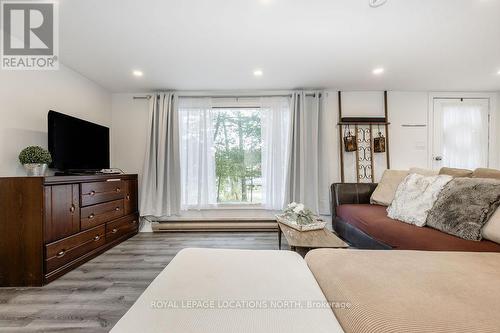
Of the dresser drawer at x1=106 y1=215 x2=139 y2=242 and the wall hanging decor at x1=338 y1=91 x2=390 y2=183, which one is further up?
the wall hanging decor at x1=338 y1=91 x2=390 y2=183

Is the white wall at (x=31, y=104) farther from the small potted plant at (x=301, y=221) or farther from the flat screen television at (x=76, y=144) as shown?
the small potted plant at (x=301, y=221)

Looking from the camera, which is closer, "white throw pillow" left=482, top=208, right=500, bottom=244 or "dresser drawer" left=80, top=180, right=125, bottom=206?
"white throw pillow" left=482, top=208, right=500, bottom=244

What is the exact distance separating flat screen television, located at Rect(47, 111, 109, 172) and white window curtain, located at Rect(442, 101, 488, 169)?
5203mm

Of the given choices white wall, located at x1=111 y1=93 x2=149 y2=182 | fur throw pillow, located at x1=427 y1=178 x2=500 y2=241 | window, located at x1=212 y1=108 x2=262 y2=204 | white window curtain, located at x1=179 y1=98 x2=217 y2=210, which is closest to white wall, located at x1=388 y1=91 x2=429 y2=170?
fur throw pillow, located at x1=427 y1=178 x2=500 y2=241

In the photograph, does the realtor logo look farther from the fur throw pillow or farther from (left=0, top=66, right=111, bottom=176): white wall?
the fur throw pillow

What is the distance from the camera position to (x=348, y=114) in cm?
362

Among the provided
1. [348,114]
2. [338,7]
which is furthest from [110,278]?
[348,114]

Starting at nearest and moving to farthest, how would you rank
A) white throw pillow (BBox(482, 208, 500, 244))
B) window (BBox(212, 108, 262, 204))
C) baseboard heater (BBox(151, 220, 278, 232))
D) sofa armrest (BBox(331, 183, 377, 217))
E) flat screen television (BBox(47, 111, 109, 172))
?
white throw pillow (BBox(482, 208, 500, 244)), flat screen television (BBox(47, 111, 109, 172)), sofa armrest (BBox(331, 183, 377, 217)), baseboard heater (BBox(151, 220, 278, 232)), window (BBox(212, 108, 262, 204))

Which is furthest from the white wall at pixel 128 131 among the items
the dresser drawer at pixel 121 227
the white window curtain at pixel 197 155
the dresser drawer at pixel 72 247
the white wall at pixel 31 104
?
the dresser drawer at pixel 72 247

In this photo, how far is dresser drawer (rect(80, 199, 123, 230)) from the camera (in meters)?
2.37

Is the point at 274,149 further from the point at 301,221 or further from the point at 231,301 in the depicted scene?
the point at 231,301

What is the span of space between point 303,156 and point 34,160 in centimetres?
308

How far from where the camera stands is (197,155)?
3.53 m

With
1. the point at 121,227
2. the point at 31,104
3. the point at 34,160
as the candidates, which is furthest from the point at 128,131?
the point at 34,160
